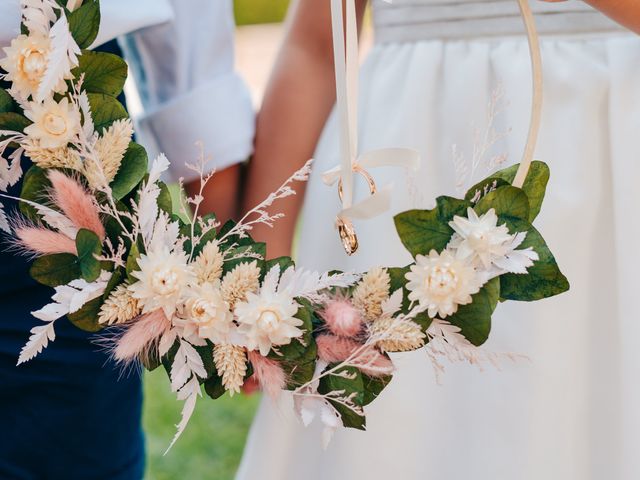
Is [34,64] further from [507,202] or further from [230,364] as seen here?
[507,202]

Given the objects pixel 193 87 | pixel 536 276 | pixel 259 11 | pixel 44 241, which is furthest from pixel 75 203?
pixel 259 11

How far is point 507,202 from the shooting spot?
689mm

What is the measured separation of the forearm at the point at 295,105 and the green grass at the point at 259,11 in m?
6.84

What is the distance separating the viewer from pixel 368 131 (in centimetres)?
99

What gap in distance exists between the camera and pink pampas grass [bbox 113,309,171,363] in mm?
682

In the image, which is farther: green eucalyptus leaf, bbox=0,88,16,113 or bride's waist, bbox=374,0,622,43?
bride's waist, bbox=374,0,622,43

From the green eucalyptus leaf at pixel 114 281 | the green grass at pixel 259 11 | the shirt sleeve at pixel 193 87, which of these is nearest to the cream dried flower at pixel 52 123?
the green eucalyptus leaf at pixel 114 281

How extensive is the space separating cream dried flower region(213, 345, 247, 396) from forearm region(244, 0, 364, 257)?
1.25 feet

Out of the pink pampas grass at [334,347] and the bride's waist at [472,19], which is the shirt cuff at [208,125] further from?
the pink pampas grass at [334,347]

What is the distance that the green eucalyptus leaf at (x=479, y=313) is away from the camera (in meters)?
0.68

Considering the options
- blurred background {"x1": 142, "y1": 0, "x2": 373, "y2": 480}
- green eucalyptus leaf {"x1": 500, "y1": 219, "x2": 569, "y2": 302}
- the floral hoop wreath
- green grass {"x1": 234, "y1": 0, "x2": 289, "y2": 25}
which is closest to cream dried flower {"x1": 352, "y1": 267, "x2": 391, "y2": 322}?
the floral hoop wreath

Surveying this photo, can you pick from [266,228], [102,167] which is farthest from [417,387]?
[102,167]

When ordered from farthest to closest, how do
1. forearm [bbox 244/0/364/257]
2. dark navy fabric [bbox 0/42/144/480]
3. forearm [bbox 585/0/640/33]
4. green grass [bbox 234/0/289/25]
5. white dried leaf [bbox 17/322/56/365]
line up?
1. green grass [bbox 234/0/289/25]
2. forearm [bbox 244/0/364/257]
3. dark navy fabric [bbox 0/42/144/480]
4. forearm [bbox 585/0/640/33]
5. white dried leaf [bbox 17/322/56/365]

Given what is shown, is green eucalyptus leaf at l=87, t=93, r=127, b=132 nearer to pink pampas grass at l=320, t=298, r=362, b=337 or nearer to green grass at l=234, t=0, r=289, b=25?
pink pampas grass at l=320, t=298, r=362, b=337
